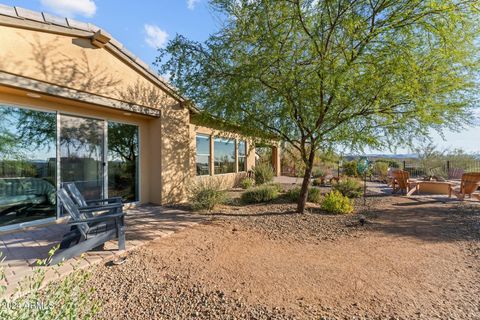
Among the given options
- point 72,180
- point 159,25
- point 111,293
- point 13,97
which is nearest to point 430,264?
point 111,293

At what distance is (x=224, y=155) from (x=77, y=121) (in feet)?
22.7

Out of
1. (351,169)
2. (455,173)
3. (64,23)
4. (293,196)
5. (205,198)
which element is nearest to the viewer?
(64,23)

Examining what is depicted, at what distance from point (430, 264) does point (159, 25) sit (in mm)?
8187

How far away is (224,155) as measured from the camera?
1212cm

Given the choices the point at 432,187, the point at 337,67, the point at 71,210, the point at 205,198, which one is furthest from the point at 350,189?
the point at 71,210

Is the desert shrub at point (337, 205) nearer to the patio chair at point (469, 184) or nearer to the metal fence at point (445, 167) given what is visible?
the patio chair at point (469, 184)

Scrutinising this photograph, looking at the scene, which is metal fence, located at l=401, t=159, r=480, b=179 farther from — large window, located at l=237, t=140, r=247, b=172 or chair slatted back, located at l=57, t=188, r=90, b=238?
chair slatted back, located at l=57, t=188, r=90, b=238

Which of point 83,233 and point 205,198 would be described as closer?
point 83,233

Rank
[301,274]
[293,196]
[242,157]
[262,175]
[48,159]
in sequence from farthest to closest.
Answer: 1. [242,157]
2. [262,175]
3. [293,196]
4. [48,159]
5. [301,274]

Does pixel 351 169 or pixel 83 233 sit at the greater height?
pixel 351 169

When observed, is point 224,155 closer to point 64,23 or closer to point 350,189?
point 350,189

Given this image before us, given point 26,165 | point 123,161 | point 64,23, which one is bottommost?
point 26,165

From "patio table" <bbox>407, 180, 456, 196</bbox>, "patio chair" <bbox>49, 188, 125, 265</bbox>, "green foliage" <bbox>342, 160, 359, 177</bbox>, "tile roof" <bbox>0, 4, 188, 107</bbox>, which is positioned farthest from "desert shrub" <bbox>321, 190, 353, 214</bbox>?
"green foliage" <bbox>342, 160, 359, 177</bbox>

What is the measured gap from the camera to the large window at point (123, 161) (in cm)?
678
